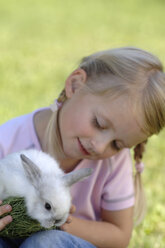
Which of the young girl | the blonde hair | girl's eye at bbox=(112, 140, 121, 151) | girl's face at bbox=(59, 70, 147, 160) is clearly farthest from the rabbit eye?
the blonde hair

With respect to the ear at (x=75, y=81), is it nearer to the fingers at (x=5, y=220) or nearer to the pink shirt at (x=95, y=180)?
the pink shirt at (x=95, y=180)

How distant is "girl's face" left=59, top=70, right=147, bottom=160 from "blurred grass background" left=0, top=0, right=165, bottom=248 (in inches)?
36.6

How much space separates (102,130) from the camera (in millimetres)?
2576

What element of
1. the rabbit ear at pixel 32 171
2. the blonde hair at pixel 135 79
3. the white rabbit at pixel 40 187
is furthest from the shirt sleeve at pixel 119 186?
the rabbit ear at pixel 32 171

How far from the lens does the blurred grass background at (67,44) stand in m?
3.97

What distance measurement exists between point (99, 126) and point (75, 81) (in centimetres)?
41

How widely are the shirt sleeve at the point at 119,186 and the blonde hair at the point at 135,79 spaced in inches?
17.3

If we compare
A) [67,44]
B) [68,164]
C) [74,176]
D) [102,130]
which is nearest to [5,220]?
[74,176]

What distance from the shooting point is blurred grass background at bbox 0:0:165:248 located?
3965 millimetres

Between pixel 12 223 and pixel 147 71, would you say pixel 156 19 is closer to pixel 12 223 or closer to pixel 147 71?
pixel 147 71

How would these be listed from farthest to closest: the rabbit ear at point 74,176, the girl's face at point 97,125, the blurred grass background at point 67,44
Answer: the blurred grass background at point 67,44 < the girl's face at point 97,125 < the rabbit ear at point 74,176

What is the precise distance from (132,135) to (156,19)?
1180cm

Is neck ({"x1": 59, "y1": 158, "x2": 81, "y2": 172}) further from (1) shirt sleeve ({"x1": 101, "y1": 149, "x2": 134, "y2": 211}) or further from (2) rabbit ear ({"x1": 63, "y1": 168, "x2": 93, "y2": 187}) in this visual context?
(2) rabbit ear ({"x1": 63, "y1": 168, "x2": 93, "y2": 187})

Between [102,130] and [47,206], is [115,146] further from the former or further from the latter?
[47,206]
